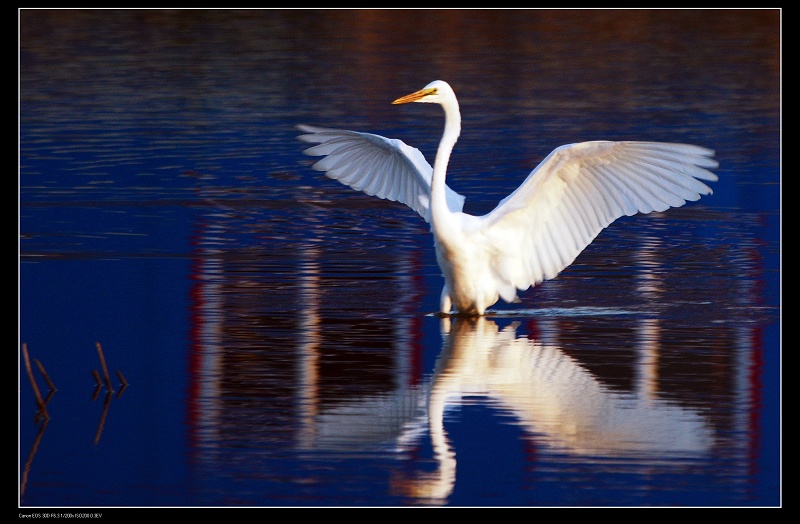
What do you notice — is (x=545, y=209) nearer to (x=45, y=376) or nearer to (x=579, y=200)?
(x=579, y=200)

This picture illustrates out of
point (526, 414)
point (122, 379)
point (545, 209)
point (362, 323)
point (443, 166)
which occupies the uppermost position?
point (443, 166)

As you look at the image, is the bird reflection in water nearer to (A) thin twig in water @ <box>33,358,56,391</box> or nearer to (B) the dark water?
(B) the dark water

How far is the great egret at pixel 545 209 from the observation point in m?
8.73

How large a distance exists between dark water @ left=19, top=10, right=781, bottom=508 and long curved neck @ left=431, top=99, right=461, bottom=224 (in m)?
0.64

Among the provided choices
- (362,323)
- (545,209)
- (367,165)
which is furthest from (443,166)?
(367,165)

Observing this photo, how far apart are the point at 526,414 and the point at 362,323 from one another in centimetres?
188

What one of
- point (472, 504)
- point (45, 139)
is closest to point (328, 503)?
point (472, 504)

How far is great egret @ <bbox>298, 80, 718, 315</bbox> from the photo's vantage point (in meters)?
8.73

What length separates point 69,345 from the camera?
806cm

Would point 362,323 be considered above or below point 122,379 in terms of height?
above

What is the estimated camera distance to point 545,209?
8.88 metres

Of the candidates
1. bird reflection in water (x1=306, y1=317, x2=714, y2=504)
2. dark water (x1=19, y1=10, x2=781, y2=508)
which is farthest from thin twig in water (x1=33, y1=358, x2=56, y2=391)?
bird reflection in water (x1=306, y1=317, x2=714, y2=504)

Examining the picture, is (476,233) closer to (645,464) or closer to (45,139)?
(645,464)

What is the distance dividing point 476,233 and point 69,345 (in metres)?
2.37
